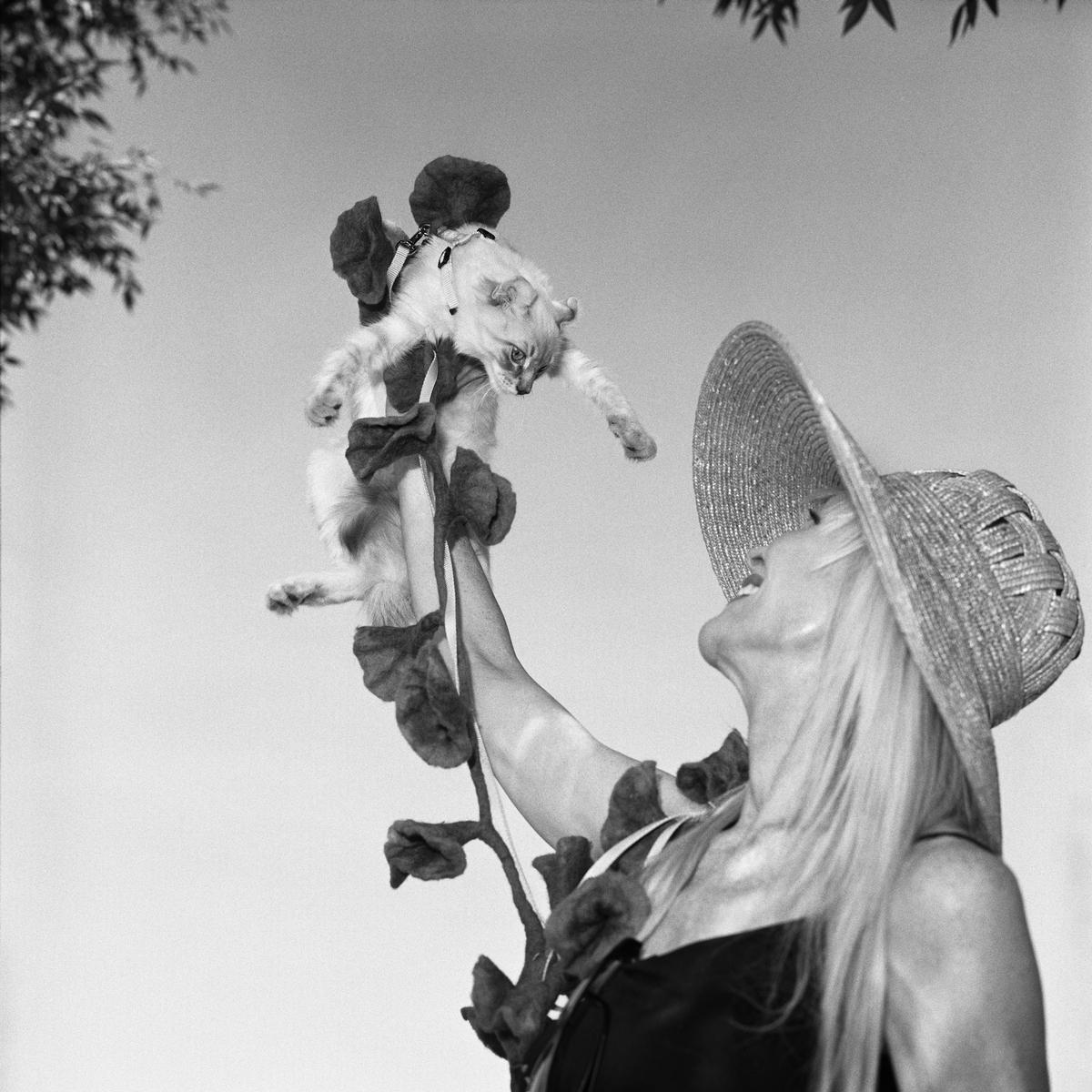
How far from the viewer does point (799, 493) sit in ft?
4.11

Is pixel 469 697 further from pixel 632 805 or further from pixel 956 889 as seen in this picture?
pixel 956 889

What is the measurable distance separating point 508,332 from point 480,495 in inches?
8.5

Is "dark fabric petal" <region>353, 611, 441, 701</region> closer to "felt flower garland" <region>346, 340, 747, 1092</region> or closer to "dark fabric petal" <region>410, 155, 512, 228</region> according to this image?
"felt flower garland" <region>346, 340, 747, 1092</region>

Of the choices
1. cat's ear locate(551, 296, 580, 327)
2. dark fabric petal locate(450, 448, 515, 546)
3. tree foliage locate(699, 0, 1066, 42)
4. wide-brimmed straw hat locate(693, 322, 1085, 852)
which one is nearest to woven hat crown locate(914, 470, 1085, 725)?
wide-brimmed straw hat locate(693, 322, 1085, 852)

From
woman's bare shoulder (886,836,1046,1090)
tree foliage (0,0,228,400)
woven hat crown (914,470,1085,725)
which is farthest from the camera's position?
tree foliage (0,0,228,400)

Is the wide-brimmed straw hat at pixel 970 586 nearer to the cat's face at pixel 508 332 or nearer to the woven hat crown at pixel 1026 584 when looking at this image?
the woven hat crown at pixel 1026 584

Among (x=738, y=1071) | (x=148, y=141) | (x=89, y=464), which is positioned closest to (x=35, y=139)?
(x=148, y=141)

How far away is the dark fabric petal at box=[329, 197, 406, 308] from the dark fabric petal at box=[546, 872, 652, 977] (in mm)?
475

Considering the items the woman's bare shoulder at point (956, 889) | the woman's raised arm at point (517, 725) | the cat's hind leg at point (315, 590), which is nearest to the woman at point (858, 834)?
the woman's bare shoulder at point (956, 889)

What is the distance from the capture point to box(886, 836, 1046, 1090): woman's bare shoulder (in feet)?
2.84

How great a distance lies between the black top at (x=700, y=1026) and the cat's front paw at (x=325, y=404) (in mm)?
536

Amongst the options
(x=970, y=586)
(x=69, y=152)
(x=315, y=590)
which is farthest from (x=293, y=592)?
(x=69, y=152)

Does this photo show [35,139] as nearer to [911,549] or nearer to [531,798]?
[531,798]

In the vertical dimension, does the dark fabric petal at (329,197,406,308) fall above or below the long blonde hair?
above
